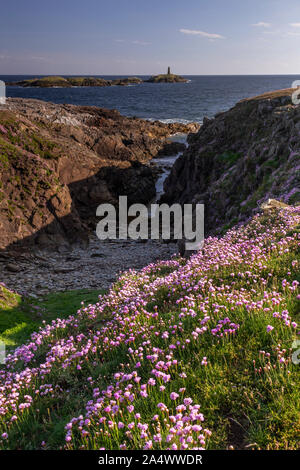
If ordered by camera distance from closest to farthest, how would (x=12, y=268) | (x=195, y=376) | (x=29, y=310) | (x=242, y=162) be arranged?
(x=195, y=376), (x=29, y=310), (x=12, y=268), (x=242, y=162)

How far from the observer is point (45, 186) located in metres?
25.3

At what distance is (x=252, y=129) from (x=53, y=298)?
20.8 m

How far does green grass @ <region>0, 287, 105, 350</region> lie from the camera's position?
10977 millimetres

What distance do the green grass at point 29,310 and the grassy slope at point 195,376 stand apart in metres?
3.92

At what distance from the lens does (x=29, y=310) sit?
13273 millimetres

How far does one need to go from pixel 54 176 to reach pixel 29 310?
15614 mm

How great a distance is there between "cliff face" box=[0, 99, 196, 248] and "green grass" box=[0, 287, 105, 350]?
7.64 meters

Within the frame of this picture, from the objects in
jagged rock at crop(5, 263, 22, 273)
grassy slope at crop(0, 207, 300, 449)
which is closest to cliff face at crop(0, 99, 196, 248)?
jagged rock at crop(5, 263, 22, 273)

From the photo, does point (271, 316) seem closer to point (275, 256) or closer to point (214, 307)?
point (214, 307)

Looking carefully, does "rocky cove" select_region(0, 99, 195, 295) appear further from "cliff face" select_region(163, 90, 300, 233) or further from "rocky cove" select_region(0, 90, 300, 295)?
"cliff face" select_region(163, 90, 300, 233)

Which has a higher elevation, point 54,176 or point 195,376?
point 54,176

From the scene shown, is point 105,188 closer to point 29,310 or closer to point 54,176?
point 54,176

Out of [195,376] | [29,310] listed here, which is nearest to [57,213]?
[29,310]
